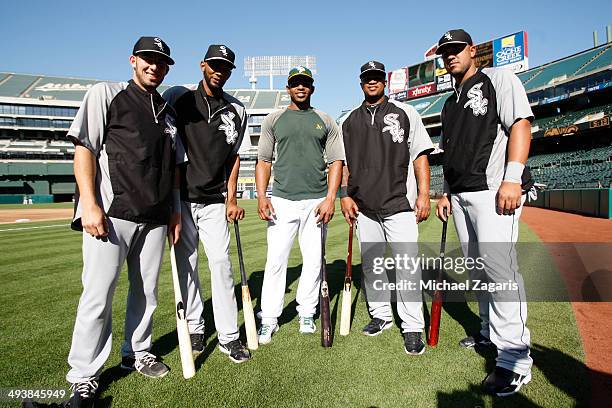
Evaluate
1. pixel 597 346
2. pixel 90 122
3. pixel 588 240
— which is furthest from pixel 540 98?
Result: pixel 90 122

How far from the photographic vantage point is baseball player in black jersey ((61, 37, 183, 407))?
7.95 ft

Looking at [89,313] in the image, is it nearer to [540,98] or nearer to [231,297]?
[231,297]

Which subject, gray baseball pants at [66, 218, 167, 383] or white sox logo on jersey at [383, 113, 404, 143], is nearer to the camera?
gray baseball pants at [66, 218, 167, 383]

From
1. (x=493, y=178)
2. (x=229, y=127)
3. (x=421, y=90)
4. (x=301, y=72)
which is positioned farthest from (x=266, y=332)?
(x=421, y=90)

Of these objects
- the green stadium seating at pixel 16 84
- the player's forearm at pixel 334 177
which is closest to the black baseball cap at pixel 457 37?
the player's forearm at pixel 334 177

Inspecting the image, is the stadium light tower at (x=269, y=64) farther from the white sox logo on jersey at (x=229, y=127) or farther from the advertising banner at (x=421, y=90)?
the white sox logo on jersey at (x=229, y=127)

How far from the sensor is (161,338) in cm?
356

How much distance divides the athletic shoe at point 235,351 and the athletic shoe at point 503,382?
175 cm

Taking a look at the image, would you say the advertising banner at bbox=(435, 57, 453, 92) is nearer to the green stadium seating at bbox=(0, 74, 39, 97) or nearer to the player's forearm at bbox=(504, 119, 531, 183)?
the player's forearm at bbox=(504, 119, 531, 183)

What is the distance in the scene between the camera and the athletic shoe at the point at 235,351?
3004 millimetres

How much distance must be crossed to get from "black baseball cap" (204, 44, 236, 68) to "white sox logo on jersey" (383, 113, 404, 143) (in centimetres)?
148

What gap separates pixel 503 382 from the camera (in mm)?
2541

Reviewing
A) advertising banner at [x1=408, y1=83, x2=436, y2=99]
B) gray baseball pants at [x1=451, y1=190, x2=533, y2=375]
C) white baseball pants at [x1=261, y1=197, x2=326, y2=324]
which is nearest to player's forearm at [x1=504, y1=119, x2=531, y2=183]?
gray baseball pants at [x1=451, y1=190, x2=533, y2=375]

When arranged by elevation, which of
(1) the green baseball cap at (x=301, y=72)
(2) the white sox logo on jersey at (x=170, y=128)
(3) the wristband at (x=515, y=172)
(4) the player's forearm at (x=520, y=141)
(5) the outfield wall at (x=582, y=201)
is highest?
(1) the green baseball cap at (x=301, y=72)
